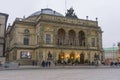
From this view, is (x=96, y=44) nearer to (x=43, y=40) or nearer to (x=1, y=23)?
(x=43, y=40)

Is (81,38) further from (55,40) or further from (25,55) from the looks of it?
(25,55)

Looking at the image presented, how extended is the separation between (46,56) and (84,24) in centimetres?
1577

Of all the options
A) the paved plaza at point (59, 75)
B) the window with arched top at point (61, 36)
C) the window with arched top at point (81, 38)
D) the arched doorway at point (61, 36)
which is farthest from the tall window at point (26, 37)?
the paved plaza at point (59, 75)

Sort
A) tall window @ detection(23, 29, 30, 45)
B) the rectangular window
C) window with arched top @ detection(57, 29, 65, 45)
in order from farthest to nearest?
window with arched top @ detection(57, 29, 65, 45), tall window @ detection(23, 29, 30, 45), the rectangular window

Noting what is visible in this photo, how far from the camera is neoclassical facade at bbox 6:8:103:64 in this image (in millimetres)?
58844

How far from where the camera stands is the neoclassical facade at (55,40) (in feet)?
193

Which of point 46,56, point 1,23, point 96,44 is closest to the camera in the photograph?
point 1,23

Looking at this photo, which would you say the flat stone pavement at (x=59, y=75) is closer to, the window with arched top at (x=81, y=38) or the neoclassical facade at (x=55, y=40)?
the neoclassical facade at (x=55, y=40)

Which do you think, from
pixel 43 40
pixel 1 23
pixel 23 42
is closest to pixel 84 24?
pixel 43 40

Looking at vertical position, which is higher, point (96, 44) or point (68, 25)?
point (68, 25)

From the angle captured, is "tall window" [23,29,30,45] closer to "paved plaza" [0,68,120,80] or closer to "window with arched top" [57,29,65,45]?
"window with arched top" [57,29,65,45]

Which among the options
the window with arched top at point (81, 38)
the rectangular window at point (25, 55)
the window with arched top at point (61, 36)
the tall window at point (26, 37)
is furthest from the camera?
the window with arched top at point (81, 38)

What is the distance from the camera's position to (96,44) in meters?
66.8

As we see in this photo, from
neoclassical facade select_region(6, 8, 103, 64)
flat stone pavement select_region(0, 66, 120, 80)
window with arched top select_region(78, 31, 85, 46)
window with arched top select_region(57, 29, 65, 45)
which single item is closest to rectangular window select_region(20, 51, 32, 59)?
neoclassical facade select_region(6, 8, 103, 64)
